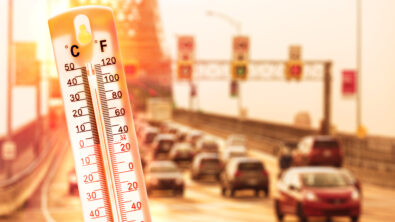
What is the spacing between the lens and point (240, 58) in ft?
129

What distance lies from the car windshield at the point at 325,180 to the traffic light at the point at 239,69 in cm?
1797

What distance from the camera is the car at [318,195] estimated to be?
20234 mm

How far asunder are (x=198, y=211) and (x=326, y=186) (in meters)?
6.57

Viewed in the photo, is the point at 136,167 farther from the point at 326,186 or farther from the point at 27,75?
the point at 27,75

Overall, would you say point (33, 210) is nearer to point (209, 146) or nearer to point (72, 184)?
A: point (72, 184)

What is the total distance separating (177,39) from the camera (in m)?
38.1

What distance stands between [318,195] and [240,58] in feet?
64.1

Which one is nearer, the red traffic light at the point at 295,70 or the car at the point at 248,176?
the car at the point at 248,176

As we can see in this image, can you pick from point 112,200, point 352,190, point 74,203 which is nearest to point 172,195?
point 74,203

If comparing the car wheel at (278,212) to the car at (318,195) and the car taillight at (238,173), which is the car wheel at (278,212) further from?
the car taillight at (238,173)

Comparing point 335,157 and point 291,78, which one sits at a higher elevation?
point 291,78

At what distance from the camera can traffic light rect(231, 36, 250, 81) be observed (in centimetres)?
3903

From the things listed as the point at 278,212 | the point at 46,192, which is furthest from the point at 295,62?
the point at 278,212

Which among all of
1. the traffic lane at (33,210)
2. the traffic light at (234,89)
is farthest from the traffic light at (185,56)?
the traffic light at (234,89)
